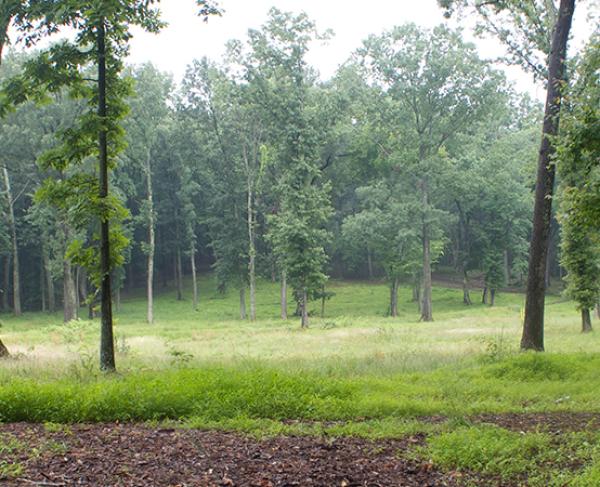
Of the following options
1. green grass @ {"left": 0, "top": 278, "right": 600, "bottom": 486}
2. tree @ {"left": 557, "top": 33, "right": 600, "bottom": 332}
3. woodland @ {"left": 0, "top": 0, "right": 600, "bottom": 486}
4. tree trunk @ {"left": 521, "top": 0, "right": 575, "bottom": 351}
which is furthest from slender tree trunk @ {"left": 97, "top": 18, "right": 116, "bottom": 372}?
tree trunk @ {"left": 521, "top": 0, "right": 575, "bottom": 351}

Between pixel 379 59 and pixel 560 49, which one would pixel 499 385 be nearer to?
pixel 560 49

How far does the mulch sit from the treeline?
19339mm

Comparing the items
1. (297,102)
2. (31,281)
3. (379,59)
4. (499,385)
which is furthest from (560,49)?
(31,281)

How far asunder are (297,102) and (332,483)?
28601 millimetres

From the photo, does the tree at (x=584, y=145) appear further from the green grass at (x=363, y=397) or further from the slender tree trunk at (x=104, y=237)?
the slender tree trunk at (x=104, y=237)

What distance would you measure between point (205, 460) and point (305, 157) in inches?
1096

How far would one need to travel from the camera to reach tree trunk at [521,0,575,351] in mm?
13477

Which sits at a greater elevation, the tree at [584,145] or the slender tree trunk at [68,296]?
the tree at [584,145]

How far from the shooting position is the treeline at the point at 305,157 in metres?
32.5

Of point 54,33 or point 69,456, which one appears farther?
point 54,33

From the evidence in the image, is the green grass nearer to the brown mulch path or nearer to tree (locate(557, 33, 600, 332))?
the brown mulch path

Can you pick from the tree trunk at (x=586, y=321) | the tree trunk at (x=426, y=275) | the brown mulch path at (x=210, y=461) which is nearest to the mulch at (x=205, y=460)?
the brown mulch path at (x=210, y=461)

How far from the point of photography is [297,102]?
31.9 m

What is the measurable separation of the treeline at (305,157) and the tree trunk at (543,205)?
391 inches
